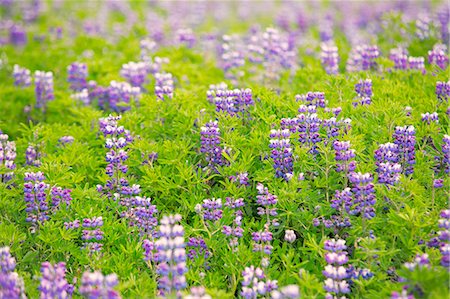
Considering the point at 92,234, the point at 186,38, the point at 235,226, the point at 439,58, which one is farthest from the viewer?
the point at 186,38

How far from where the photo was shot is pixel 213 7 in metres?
13.9

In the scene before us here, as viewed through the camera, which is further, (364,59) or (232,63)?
(232,63)

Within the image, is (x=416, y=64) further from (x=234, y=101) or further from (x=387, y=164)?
(x=387, y=164)

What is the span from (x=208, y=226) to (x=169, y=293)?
740 mm

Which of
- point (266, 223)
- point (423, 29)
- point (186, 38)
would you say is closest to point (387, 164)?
point (266, 223)

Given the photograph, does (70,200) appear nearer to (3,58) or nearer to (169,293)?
(169,293)

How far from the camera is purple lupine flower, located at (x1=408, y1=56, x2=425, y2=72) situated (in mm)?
5898

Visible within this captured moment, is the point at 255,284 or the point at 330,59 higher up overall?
the point at 330,59

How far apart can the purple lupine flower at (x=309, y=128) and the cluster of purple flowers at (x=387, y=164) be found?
44 cm

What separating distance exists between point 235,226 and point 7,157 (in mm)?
1966

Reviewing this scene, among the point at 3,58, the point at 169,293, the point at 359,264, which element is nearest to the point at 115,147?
the point at 169,293

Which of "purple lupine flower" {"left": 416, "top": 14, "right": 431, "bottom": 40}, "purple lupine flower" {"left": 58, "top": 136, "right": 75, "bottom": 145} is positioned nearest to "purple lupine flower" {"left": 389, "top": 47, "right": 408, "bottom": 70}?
"purple lupine flower" {"left": 416, "top": 14, "right": 431, "bottom": 40}

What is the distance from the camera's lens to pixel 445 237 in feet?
11.2

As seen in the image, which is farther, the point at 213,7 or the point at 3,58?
the point at 213,7
